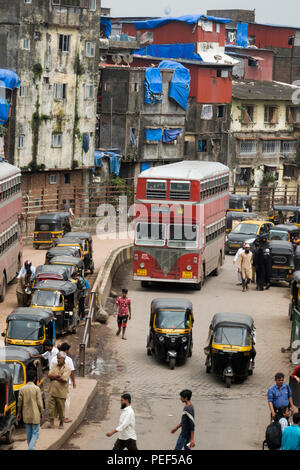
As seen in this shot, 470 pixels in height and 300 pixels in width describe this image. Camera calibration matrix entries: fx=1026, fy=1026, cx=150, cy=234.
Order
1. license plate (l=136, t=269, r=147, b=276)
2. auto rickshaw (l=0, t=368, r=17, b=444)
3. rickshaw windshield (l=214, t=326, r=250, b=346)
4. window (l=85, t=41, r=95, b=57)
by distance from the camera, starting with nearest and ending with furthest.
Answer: auto rickshaw (l=0, t=368, r=17, b=444)
rickshaw windshield (l=214, t=326, r=250, b=346)
license plate (l=136, t=269, r=147, b=276)
window (l=85, t=41, r=95, b=57)

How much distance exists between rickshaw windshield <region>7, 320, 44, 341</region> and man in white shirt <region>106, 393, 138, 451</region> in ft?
28.1

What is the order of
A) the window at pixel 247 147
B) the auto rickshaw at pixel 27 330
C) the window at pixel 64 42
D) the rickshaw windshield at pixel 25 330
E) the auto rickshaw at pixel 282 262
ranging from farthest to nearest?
1. the window at pixel 247 147
2. the window at pixel 64 42
3. the auto rickshaw at pixel 282 262
4. the rickshaw windshield at pixel 25 330
5. the auto rickshaw at pixel 27 330

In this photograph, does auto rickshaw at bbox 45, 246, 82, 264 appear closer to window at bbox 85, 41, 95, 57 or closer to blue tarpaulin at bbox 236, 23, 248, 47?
window at bbox 85, 41, 95, 57

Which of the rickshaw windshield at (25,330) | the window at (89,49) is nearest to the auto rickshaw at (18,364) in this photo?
the rickshaw windshield at (25,330)

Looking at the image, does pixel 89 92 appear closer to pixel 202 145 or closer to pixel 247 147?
pixel 202 145

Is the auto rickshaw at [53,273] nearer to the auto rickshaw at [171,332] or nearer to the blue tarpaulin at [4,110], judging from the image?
the auto rickshaw at [171,332]

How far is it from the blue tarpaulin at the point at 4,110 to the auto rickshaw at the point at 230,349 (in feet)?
105

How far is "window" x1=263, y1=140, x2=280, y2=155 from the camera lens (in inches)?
3337

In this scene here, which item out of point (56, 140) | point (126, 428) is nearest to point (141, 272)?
point (126, 428)

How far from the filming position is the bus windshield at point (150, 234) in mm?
38969

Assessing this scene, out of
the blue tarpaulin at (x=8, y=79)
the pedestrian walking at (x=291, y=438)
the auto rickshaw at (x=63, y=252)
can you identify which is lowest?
the auto rickshaw at (x=63, y=252)

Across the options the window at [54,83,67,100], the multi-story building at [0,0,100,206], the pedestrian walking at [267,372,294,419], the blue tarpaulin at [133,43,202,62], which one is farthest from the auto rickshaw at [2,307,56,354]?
the blue tarpaulin at [133,43,202,62]
